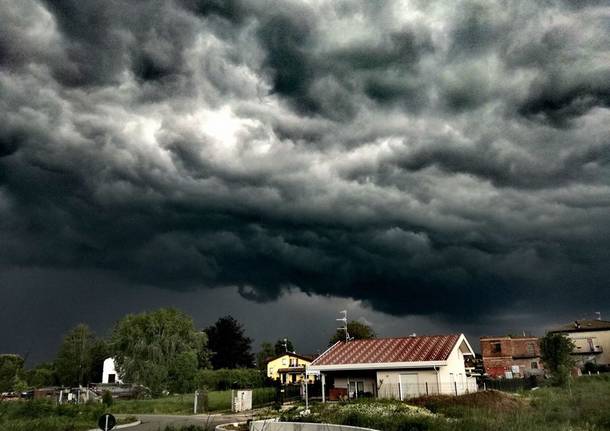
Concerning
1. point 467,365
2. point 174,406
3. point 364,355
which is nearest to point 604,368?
point 467,365

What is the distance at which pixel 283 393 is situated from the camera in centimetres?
4672

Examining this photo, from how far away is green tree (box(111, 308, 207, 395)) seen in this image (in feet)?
217

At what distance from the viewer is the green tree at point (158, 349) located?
66188 millimetres

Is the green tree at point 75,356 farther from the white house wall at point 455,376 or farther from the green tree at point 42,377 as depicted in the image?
the white house wall at point 455,376

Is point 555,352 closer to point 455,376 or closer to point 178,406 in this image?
point 455,376

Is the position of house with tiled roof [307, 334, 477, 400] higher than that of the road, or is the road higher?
Result: house with tiled roof [307, 334, 477, 400]

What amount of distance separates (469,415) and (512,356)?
59.8 m

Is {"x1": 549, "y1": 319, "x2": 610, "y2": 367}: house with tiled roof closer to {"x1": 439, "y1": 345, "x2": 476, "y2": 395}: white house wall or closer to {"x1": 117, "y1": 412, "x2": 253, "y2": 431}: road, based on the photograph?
{"x1": 439, "y1": 345, "x2": 476, "y2": 395}: white house wall

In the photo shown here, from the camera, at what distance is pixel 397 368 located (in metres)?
36.8

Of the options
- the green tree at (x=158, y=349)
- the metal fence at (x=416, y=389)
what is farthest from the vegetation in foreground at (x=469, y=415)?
the green tree at (x=158, y=349)

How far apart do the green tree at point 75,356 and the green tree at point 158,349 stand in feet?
64.5

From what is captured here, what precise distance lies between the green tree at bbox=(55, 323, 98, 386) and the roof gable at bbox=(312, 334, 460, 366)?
6116 centimetres

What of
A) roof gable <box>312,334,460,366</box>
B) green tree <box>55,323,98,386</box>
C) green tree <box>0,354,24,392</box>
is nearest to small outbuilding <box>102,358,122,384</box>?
green tree <box>55,323,98,386</box>

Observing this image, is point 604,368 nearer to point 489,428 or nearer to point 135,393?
point 135,393
